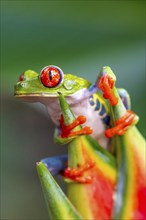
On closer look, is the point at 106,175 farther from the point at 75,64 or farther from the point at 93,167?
the point at 75,64

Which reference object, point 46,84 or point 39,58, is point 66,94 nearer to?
point 46,84

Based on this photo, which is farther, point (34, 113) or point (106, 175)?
point (34, 113)

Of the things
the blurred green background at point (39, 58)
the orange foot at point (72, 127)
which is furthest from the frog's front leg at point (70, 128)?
the blurred green background at point (39, 58)

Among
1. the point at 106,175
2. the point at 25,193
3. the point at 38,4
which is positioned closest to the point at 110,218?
the point at 106,175

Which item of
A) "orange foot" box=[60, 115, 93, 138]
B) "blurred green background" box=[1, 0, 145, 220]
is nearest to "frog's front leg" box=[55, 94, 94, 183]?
"orange foot" box=[60, 115, 93, 138]

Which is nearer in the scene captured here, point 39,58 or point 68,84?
point 68,84

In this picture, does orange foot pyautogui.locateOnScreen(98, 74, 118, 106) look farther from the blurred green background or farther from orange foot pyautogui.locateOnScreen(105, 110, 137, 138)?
the blurred green background

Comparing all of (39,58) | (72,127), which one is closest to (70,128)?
(72,127)
